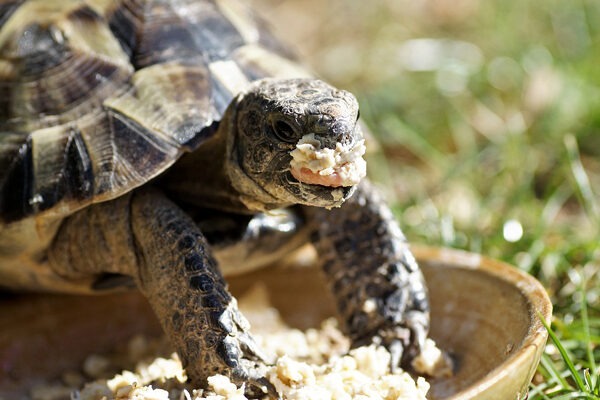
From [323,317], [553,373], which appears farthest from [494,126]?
[553,373]

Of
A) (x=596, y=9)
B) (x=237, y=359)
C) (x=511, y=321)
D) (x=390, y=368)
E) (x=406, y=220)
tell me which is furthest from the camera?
(x=596, y=9)

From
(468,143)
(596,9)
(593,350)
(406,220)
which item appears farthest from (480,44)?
(593,350)

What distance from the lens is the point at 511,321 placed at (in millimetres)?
2303

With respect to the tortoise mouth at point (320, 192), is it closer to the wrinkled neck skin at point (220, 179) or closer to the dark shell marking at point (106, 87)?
the wrinkled neck skin at point (220, 179)

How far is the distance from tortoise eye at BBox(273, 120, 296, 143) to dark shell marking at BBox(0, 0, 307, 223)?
327mm

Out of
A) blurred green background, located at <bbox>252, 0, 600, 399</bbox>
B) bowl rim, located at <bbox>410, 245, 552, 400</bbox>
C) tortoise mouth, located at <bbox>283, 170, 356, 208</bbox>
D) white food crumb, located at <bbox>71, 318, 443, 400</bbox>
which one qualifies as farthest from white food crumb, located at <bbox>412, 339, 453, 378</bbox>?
tortoise mouth, located at <bbox>283, 170, 356, 208</bbox>

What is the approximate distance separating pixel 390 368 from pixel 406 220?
1.36 metres

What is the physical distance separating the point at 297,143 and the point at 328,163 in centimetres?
12

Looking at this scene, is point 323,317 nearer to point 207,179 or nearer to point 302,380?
point 207,179

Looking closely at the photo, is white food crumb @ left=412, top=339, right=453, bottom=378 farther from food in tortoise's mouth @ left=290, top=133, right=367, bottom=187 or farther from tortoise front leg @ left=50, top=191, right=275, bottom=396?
food in tortoise's mouth @ left=290, top=133, right=367, bottom=187

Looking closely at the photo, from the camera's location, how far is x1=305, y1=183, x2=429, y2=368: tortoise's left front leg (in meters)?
2.56

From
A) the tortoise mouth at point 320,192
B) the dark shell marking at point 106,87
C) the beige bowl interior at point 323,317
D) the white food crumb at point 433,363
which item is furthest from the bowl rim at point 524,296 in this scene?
the dark shell marking at point 106,87

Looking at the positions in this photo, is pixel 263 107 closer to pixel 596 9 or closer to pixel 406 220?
pixel 406 220

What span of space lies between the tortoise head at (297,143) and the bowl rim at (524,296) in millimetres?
569
